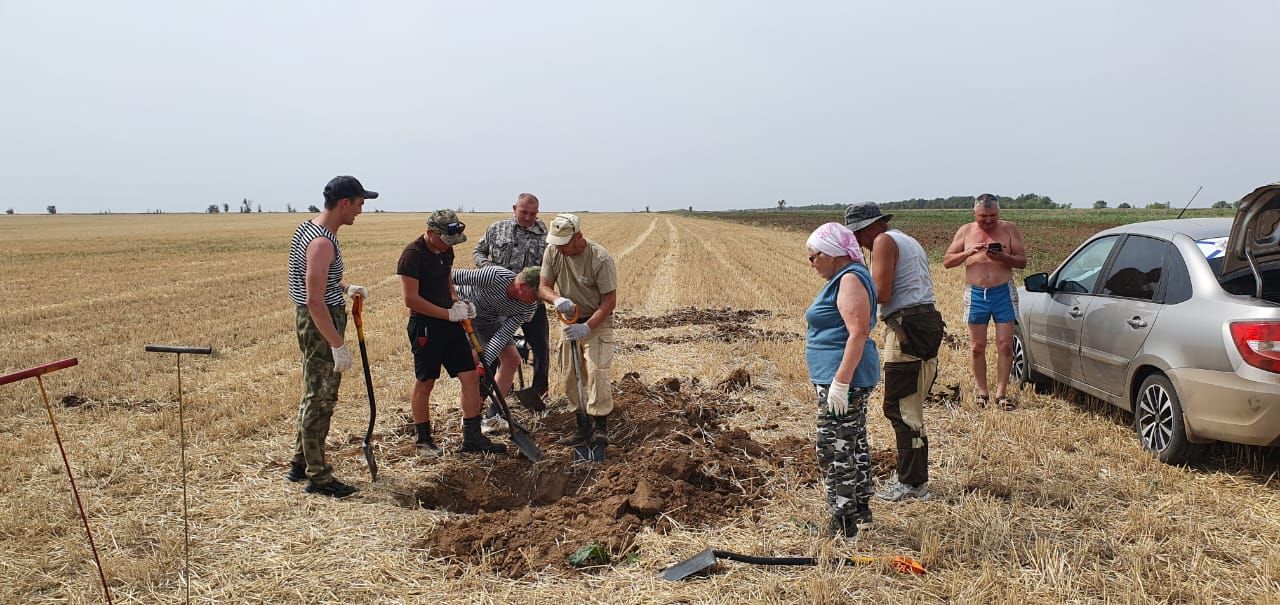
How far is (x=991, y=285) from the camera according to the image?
6.00 metres

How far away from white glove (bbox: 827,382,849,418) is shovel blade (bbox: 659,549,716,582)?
3.07ft

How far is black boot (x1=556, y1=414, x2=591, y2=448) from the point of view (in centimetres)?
540

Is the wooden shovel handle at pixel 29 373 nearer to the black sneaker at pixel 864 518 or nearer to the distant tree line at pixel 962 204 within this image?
the black sneaker at pixel 864 518

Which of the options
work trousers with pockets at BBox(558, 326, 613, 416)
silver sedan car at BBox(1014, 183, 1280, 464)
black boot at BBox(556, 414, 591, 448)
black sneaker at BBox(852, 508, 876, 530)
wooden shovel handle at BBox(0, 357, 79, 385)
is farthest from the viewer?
black boot at BBox(556, 414, 591, 448)

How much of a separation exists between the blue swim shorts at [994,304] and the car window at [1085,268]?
0.40 meters

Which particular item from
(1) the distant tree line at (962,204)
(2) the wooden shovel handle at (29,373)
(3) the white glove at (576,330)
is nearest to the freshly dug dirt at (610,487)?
Result: (3) the white glove at (576,330)

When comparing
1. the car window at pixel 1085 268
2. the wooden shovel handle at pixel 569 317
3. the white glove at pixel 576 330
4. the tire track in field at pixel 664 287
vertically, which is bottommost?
the tire track in field at pixel 664 287

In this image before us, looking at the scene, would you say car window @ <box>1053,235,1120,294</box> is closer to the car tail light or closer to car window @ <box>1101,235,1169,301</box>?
car window @ <box>1101,235,1169,301</box>

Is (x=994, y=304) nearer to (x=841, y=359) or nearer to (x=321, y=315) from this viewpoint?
(x=841, y=359)

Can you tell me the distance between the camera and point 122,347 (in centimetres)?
985

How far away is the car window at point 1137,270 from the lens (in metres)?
5.04

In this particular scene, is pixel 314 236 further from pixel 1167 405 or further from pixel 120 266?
pixel 120 266

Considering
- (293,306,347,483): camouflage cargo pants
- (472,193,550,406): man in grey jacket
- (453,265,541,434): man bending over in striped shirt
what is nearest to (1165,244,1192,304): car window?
(453,265,541,434): man bending over in striped shirt

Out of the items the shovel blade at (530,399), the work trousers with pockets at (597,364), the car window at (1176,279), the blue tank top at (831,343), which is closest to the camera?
the blue tank top at (831,343)
